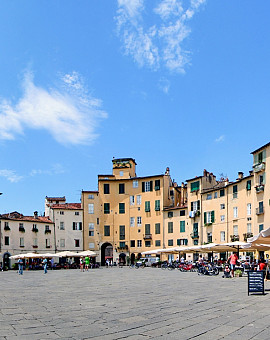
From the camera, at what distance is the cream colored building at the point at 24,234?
232 ft

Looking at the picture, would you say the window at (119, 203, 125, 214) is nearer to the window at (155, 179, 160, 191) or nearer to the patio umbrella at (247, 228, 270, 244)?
the window at (155, 179, 160, 191)

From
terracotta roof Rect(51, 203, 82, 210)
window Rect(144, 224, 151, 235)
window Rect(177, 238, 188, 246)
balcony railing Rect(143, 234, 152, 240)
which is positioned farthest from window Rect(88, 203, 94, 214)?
window Rect(177, 238, 188, 246)

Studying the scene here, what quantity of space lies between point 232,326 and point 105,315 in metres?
3.49

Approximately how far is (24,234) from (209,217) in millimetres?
31103

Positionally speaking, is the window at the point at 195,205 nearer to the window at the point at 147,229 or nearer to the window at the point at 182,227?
the window at the point at 182,227

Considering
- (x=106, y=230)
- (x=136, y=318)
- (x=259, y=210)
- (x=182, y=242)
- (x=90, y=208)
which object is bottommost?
(x=182, y=242)

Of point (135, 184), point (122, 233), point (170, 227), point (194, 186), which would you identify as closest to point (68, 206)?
point (122, 233)

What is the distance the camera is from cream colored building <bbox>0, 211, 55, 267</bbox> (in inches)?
2785

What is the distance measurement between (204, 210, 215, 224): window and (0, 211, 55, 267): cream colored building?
28356 mm

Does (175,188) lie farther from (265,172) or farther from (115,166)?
(265,172)

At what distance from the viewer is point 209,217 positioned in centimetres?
6362

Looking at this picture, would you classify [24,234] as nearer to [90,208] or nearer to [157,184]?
[90,208]

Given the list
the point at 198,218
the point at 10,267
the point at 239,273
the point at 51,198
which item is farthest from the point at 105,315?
the point at 51,198

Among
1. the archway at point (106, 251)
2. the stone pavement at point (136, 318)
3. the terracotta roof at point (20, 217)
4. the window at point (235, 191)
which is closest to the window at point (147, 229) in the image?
the archway at point (106, 251)
